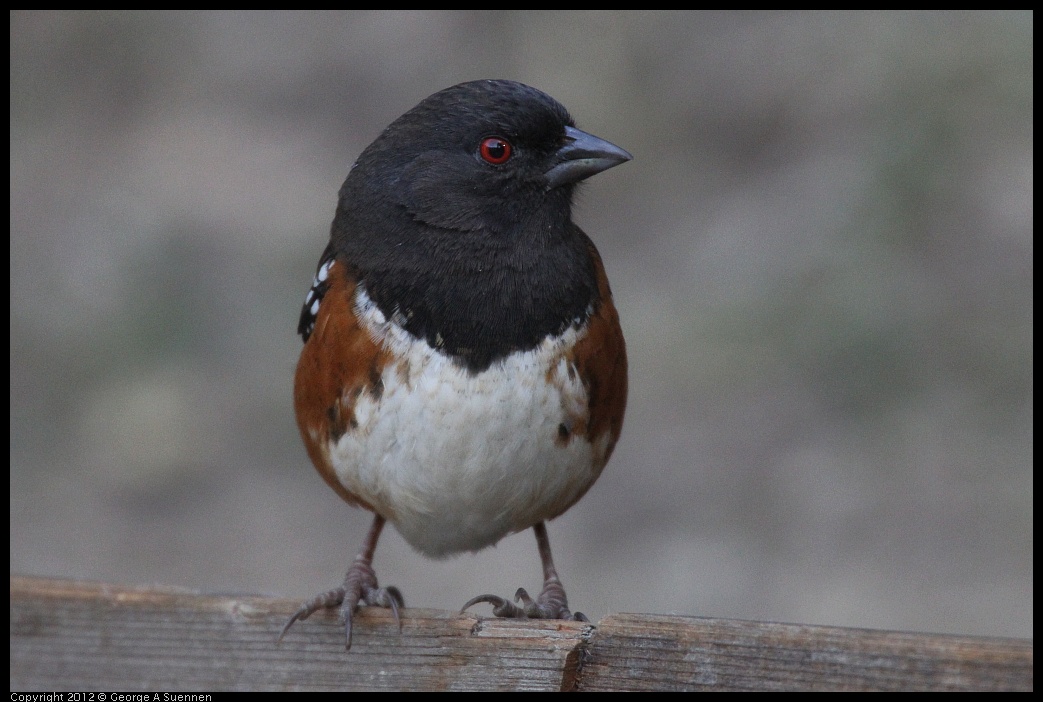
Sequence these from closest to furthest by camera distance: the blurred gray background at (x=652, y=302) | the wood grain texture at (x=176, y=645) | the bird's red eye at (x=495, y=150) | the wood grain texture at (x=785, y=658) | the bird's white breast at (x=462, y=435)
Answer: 1. the wood grain texture at (x=785, y=658)
2. the wood grain texture at (x=176, y=645)
3. the bird's white breast at (x=462, y=435)
4. the bird's red eye at (x=495, y=150)
5. the blurred gray background at (x=652, y=302)

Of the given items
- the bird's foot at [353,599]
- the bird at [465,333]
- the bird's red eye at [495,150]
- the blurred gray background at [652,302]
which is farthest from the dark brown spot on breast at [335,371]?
the blurred gray background at [652,302]

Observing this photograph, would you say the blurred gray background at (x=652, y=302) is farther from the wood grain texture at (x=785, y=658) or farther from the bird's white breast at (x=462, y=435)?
the wood grain texture at (x=785, y=658)

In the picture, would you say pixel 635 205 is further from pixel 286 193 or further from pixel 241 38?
pixel 241 38

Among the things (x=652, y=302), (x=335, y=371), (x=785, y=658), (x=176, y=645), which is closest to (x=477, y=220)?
(x=335, y=371)

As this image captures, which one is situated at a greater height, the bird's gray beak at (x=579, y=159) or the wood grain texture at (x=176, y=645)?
the bird's gray beak at (x=579, y=159)

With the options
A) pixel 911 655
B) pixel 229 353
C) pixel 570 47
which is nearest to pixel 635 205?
pixel 570 47

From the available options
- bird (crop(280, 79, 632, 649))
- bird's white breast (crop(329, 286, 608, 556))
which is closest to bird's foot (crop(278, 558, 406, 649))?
bird (crop(280, 79, 632, 649))
